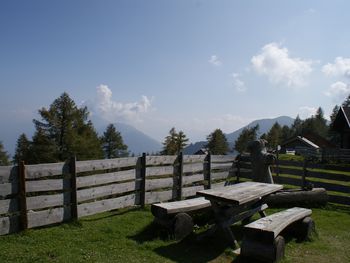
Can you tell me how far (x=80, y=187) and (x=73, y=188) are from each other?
12.2 inches

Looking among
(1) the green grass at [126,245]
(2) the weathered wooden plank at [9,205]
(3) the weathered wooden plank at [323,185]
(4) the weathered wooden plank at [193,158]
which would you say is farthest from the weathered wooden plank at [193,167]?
(2) the weathered wooden plank at [9,205]

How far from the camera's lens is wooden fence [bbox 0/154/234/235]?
7.36m

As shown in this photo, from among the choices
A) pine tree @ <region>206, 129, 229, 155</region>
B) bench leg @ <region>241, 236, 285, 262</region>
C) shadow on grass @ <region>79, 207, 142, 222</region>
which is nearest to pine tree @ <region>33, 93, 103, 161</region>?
shadow on grass @ <region>79, 207, 142, 222</region>

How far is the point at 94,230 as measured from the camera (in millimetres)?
7910

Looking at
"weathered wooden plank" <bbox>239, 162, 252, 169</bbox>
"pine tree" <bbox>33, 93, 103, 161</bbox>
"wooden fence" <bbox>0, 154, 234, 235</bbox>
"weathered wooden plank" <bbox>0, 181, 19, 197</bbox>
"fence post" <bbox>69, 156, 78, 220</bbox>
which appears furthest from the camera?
"pine tree" <bbox>33, 93, 103, 161</bbox>

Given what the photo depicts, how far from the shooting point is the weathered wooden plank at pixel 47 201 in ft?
24.9

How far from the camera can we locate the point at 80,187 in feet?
28.6

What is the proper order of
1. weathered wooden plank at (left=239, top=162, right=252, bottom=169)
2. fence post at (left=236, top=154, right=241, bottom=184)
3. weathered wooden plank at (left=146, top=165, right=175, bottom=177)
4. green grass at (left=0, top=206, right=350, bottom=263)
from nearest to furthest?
green grass at (left=0, top=206, right=350, bottom=263) → weathered wooden plank at (left=146, top=165, right=175, bottom=177) → weathered wooden plank at (left=239, top=162, right=252, bottom=169) → fence post at (left=236, top=154, right=241, bottom=184)

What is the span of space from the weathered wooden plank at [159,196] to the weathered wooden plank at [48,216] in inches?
113

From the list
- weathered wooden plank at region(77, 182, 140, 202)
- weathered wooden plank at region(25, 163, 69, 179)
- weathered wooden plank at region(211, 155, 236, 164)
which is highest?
weathered wooden plank at region(25, 163, 69, 179)

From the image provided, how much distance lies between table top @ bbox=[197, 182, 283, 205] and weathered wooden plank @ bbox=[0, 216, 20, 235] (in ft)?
12.9

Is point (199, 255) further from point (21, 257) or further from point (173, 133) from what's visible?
point (173, 133)

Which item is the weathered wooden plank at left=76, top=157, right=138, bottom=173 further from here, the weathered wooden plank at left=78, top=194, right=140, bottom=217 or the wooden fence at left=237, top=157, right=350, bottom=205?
the wooden fence at left=237, top=157, right=350, bottom=205

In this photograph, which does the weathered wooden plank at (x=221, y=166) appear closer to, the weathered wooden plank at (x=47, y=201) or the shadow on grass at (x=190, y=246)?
the shadow on grass at (x=190, y=246)
